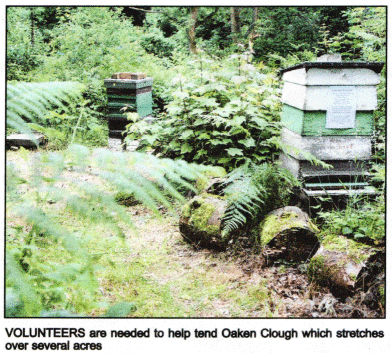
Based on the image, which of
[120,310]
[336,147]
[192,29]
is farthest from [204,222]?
[192,29]

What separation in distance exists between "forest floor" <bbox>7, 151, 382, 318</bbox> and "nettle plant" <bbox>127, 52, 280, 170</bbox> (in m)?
1.29

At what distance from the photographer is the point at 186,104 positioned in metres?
4.85

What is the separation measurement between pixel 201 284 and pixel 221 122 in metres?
1.93

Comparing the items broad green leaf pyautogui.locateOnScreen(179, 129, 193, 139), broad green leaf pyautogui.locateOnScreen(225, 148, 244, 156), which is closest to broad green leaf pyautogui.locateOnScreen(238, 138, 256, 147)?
broad green leaf pyautogui.locateOnScreen(225, 148, 244, 156)

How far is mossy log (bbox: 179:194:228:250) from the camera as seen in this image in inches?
137

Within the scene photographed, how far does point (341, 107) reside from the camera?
12.1ft

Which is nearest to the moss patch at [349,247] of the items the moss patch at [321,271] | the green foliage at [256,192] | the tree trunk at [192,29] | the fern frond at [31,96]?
the moss patch at [321,271]

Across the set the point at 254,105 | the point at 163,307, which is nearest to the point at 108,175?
the point at 163,307

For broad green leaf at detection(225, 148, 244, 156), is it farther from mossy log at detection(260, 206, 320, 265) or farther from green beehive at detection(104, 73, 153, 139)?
green beehive at detection(104, 73, 153, 139)

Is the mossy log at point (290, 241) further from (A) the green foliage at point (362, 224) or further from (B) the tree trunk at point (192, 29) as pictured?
(B) the tree trunk at point (192, 29)

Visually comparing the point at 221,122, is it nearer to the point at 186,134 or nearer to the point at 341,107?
the point at 186,134
